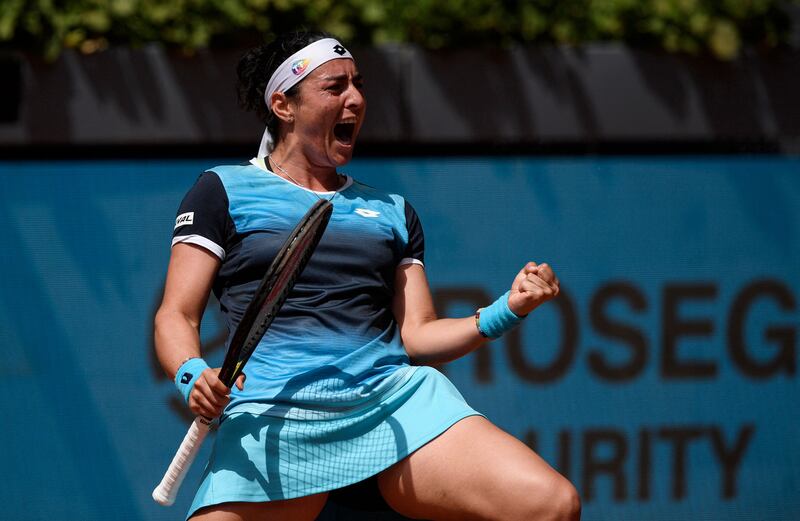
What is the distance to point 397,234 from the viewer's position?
8.59 feet

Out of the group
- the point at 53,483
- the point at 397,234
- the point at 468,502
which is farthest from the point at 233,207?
the point at 53,483

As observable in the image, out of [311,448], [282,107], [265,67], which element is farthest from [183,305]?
[265,67]

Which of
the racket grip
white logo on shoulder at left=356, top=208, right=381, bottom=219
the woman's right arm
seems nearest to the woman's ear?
white logo on shoulder at left=356, top=208, right=381, bottom=219

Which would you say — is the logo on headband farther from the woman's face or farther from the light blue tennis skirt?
the light blue tennis skirt

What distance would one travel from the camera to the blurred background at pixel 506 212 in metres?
4.20

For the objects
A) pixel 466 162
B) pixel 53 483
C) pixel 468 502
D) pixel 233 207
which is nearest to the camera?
pixel 468 502

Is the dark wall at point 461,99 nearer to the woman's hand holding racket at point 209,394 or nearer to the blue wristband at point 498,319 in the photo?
the blue wristband at point 498,319

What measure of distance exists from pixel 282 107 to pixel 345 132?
0.17 meters

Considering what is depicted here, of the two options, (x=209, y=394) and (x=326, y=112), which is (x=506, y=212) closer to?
(x=326, y=112)

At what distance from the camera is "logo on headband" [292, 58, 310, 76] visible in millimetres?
2627

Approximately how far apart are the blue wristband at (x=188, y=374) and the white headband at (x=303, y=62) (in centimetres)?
67

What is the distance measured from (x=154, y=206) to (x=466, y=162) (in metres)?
1.28

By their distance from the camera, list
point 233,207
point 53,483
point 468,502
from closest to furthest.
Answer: point 468,502 < point 233,207 < point 53,483

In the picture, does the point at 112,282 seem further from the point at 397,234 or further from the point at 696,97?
the point at 696,97
